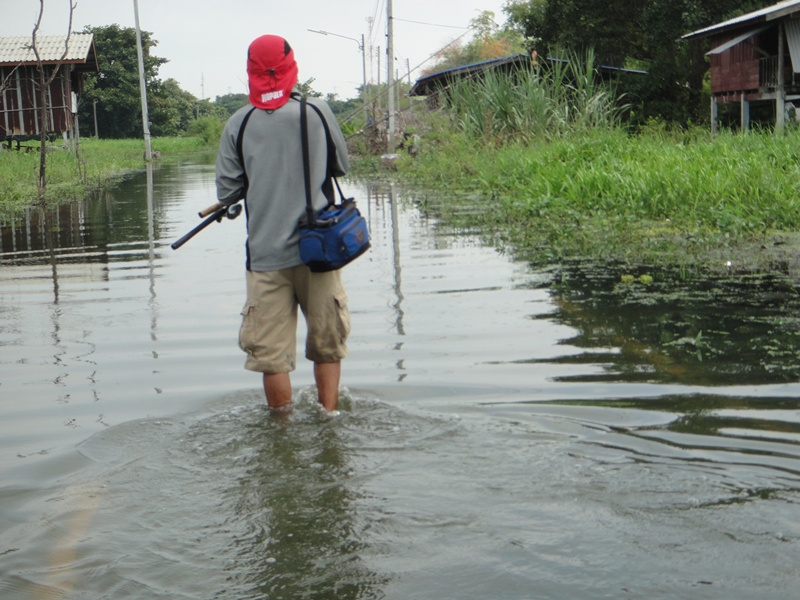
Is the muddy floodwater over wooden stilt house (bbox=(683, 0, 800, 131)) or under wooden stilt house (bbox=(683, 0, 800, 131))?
under

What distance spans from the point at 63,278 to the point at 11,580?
694 centimetres

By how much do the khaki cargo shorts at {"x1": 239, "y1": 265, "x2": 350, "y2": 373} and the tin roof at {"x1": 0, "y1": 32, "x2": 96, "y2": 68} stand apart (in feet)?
95.8

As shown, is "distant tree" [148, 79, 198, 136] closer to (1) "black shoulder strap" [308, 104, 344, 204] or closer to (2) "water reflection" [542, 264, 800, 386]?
(2) "water reflection" [542, 264, 800, 386]

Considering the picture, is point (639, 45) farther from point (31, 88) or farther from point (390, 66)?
point (31, 88)

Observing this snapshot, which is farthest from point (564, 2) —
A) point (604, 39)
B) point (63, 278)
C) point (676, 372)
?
point (676, 372)

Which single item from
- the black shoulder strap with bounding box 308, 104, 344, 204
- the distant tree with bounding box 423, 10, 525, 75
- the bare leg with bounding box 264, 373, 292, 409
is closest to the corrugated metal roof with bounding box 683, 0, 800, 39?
the black shoulder strap with bounding box 308, 104, 344, 204

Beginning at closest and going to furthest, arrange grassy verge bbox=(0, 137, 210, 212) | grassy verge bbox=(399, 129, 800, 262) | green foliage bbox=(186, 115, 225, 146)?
grassy verge bbox=(399, 129, 800, 262), grassy verge bbox=(0, 137, 210, 212), green foliage bbox=(186, 115, 225, 146)

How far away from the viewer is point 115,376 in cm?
589

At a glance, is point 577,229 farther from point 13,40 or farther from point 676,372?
point 13,40

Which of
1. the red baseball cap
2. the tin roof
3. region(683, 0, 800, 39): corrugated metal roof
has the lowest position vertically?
the red baseball cap

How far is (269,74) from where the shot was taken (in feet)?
A: 14.6

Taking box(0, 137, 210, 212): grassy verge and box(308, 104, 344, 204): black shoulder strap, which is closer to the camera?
box(308, 104, 344, 204): black shoulder strap

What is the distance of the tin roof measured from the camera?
104 ft

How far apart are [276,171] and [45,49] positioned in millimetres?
32039
